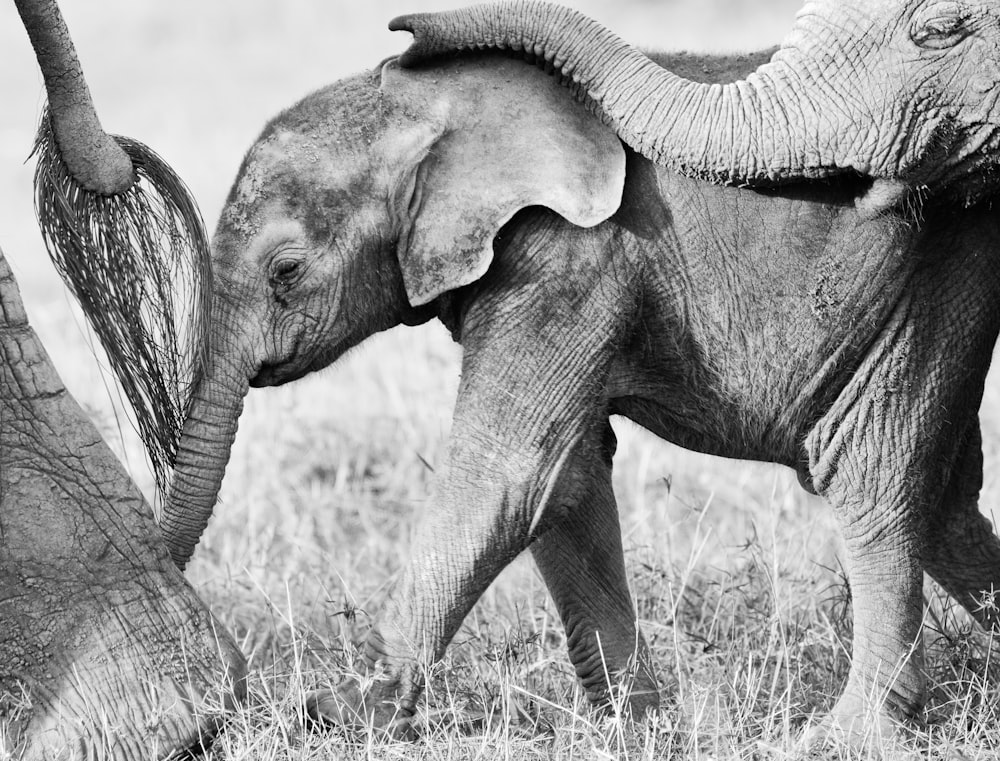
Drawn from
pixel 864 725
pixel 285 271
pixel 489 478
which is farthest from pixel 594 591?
pixel 285 271

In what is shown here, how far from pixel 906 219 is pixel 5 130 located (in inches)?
421

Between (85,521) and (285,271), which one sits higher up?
(285,271)

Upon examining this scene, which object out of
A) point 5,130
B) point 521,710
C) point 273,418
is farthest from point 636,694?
point 5,130

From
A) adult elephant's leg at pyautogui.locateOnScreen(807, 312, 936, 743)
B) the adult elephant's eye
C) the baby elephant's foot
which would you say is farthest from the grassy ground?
the adult elephant's eye

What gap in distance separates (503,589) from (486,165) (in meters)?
2.02

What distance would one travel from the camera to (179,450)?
417 centimetres

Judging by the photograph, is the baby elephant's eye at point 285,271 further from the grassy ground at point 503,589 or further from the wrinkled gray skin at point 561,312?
the grassy ground at point 503,589

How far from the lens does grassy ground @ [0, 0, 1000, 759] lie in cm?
415

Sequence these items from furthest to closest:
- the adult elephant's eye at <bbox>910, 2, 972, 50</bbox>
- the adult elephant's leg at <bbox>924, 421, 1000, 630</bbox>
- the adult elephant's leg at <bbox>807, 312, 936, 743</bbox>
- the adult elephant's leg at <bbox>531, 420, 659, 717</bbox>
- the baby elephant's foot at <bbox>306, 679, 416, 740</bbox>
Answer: the adult elephant's leg at <bbox>924, 421, 1000, 630</bbox>
the adult elephant's leg at <bbox>531, 420, 659, 717</bbox>
the adult elephant's leg at <bbox>807, 312, 936, 743</bbox>
the baby elephant's foot at <bbox>306, 679, 416, 740</bbox>
the adult elephant's eye at <bbox>910, 2, 972, 50</bbox>

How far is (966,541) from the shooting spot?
4871 mm

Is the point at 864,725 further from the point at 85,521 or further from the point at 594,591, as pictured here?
the point at 85,521

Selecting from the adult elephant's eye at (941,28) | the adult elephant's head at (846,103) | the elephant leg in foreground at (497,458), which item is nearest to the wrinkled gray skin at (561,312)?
→ the elephant leg in foreground at (497,458)

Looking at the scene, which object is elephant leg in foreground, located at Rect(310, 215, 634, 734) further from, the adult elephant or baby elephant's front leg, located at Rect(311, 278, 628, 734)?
the adult elephant

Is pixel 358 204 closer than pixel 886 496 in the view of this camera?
Yes
